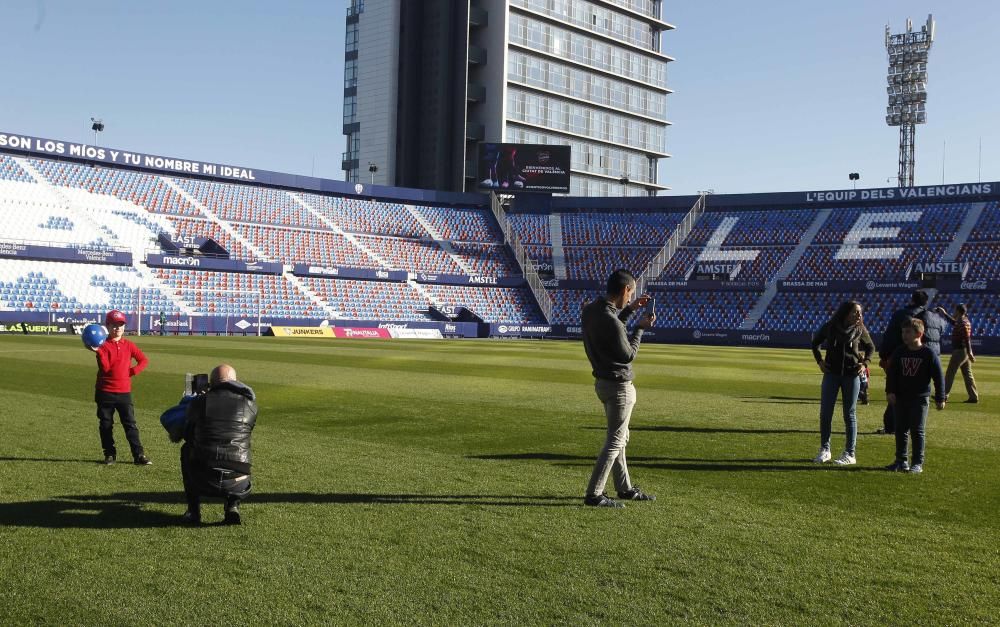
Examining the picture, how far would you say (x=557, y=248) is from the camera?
81062 mm

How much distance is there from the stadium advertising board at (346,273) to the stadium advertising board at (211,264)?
1.69m

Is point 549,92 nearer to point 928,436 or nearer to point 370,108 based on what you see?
point 370,108

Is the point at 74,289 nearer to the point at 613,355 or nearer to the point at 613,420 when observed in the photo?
the point at 613,420

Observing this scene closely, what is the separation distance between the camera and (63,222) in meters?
62.0

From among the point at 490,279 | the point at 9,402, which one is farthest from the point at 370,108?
the point at 9,402

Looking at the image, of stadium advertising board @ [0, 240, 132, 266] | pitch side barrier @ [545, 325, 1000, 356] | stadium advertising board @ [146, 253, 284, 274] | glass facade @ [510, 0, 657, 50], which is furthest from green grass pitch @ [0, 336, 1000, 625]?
glass facade @ [510, 0, 657, 50]

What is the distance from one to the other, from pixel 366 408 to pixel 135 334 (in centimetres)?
4356

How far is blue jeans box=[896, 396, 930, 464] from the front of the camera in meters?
10.6

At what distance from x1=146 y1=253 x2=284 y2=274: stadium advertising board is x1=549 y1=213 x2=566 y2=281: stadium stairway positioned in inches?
915

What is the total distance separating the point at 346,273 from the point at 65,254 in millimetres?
20186

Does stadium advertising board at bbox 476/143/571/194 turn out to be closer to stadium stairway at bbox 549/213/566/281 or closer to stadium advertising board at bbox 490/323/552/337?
stadium stairway at bbox 549/213/566/281

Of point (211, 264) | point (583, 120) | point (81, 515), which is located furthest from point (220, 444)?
point (583, 120)

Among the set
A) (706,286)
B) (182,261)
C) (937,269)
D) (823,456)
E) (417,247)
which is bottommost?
(823,456)

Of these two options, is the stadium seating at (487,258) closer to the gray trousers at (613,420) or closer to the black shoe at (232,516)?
the gray trousers at (613,420)
